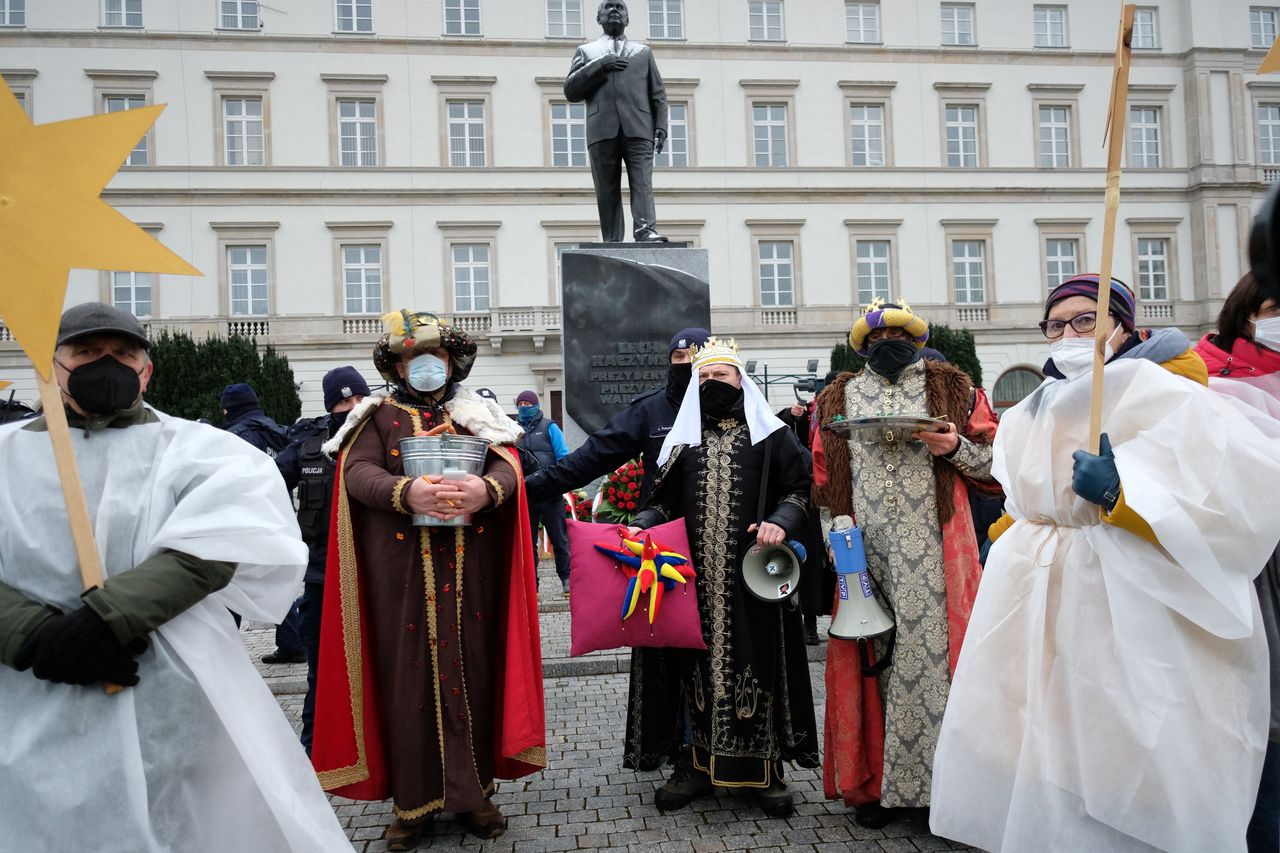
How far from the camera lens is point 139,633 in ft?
6.90

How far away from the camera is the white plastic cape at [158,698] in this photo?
6.75ft

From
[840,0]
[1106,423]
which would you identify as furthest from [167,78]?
[1106,423]

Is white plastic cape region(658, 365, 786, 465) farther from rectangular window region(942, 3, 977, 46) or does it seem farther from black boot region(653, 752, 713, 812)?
rectangular window region(942, 3, 977, 46)

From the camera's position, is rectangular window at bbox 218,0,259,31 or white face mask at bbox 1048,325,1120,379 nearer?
white face mask at bbox 1048,325,1120,379

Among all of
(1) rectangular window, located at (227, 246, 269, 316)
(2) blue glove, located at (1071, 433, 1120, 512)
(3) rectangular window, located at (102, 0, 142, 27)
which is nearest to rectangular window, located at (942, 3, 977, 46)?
(1) rectangular window, located at (227, 246, 269, 316)

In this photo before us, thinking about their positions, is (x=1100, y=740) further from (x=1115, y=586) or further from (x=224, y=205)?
(x=224, y=205)

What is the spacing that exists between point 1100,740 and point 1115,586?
1.28 feet

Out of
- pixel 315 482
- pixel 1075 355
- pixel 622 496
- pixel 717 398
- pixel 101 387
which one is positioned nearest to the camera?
pixel 101 387

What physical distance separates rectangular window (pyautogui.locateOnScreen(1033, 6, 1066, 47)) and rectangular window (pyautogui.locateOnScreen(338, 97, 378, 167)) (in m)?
21.0

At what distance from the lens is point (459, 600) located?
3.64 metres

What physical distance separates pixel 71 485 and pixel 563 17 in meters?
29.4

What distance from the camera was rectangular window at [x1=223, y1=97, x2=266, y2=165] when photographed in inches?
1080

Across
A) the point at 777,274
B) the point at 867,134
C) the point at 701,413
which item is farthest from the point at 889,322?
the point at 867,134

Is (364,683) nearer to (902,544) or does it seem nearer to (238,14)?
(902,544)
